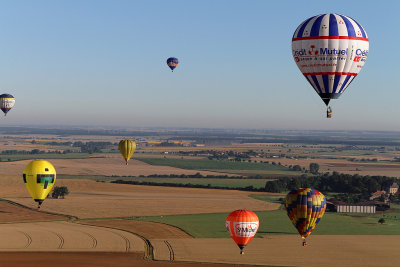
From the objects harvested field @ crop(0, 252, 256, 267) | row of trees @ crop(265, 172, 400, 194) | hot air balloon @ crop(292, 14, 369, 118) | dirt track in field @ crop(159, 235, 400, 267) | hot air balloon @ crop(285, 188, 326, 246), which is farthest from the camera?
row of trees @ crop(265, 172, 400, 194)

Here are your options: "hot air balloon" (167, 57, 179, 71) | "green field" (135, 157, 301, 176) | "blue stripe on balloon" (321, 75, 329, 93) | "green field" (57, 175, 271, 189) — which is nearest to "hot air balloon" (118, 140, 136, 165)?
"hot air balloon" (167, 57, 179, 71)

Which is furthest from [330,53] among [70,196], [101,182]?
[101,182]

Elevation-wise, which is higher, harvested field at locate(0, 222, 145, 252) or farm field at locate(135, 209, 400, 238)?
farm field at locate(135, 209, 400, 238)

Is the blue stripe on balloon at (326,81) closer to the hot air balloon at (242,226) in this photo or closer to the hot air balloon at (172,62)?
the hot air balloon at (242,226)

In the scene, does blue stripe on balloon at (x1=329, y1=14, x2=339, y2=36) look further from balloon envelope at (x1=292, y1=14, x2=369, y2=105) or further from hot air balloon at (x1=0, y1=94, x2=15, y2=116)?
hot air balloon at (x1=0, y1=94, x2=15, y2=116)

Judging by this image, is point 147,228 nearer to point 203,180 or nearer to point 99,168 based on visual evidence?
point 203,180

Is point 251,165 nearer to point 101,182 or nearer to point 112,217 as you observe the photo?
point 101,182

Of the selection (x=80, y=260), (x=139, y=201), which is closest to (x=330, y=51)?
(x=80, y=260)
